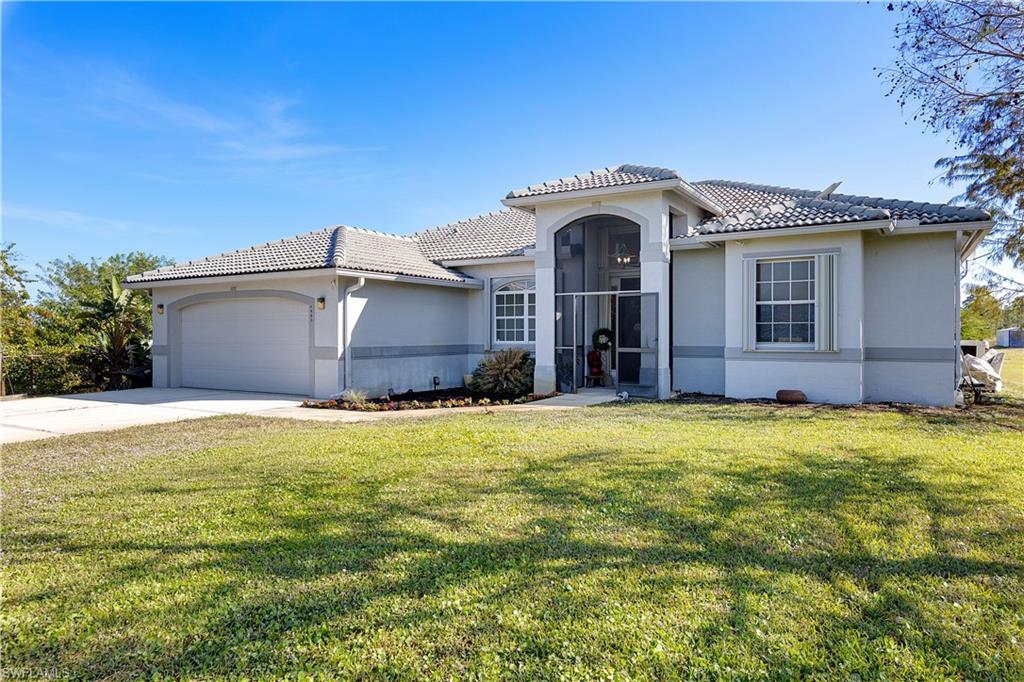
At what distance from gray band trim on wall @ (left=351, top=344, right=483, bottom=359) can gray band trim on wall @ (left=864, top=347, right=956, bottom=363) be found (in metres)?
10.6

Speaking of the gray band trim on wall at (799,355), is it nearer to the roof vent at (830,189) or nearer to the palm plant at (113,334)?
the roof vent at (830,189)

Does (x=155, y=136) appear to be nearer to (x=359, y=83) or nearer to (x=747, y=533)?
(x=359, y=83)

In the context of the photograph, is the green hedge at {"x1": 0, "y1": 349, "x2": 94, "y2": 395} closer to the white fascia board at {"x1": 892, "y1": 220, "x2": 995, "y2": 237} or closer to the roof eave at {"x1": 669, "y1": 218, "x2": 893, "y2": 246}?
the roof eave at {"x1": 669, "y1": 218, "x2": 893, "y2": 246}

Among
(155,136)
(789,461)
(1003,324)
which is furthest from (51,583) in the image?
(1003,324)

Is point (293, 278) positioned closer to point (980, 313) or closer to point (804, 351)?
point (804, 351)

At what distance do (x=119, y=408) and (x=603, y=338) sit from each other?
11.7 meters

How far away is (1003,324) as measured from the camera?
83.8 ft

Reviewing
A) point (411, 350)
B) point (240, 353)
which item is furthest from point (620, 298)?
point (240, 353)

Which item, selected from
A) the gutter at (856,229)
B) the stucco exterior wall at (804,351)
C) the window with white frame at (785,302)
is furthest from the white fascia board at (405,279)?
the window with white frame at (785,302)

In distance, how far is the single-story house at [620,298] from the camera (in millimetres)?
12555

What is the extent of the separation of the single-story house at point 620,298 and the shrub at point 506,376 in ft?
1.93

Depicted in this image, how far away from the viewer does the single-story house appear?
1255cm

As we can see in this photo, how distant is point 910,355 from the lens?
41.9 ft

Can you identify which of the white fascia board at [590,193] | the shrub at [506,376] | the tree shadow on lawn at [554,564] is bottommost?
the tree shadow on lawn at [554,564]
